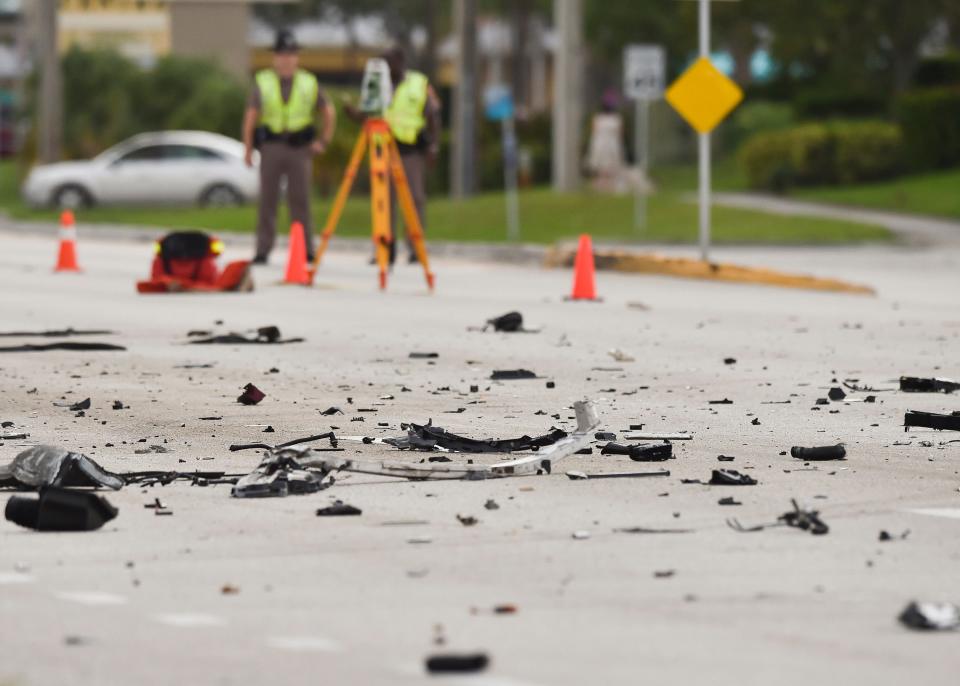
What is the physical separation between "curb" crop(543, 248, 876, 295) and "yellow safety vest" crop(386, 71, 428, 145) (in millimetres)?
2094

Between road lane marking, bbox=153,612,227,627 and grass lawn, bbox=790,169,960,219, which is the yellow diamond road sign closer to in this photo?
grass lawn, bbox=790,169,960,219

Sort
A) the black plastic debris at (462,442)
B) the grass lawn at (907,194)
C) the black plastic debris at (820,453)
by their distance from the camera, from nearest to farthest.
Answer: the black plastic debris at (820,453) → the black plastic debris at (462,442) → the grass lawn at (907,194)

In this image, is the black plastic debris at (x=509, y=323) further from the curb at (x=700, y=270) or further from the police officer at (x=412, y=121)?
the police officer at (x=412, y=121)

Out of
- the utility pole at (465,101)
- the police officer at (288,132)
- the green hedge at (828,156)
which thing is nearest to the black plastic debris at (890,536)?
the police officer at (288,132)

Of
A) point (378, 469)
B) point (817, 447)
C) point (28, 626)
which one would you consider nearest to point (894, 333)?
point (817, 447)

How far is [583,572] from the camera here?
7145 mm

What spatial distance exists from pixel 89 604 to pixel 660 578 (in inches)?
65.3

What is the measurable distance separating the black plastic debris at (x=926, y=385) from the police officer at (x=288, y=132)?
11154mm

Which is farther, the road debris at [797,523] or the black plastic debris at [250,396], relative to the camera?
the black plastic debris at [250,396]

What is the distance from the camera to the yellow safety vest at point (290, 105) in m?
22.8

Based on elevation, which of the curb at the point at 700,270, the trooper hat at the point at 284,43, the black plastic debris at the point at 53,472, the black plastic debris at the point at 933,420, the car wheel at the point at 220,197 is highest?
the trooper hat at the point at 284,43

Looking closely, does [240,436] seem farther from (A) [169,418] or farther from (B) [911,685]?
(B) [911,685]

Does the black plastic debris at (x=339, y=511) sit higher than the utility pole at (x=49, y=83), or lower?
lower

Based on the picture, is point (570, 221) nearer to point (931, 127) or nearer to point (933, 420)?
point (931, 127)
